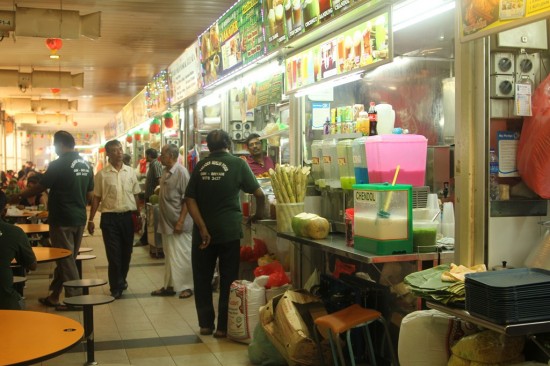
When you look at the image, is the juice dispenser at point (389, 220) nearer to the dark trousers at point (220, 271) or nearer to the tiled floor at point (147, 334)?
the tiled floor at point (147, 334)

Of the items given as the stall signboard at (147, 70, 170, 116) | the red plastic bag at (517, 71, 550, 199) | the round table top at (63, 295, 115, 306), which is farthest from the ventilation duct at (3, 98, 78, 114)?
the red plastic bag at (517, 71, 550, 199)

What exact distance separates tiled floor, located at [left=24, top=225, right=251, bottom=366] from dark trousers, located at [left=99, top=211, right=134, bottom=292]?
281 mm

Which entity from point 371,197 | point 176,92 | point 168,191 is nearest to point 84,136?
point 176,92

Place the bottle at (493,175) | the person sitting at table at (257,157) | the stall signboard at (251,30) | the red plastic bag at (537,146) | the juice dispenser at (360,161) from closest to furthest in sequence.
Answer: the red plastic bag at (537,146) < the bottle at (493,175) < the juice dispenser at (360,161) < the stall signboard at (251,30) < the person sitting at table at (257,157)

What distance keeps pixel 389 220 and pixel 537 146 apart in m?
1.01

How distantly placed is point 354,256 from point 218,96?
19.7ft

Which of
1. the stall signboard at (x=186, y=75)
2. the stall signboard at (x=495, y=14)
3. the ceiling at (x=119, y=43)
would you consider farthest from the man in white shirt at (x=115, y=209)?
the stall signboard at (x=495, y=14)

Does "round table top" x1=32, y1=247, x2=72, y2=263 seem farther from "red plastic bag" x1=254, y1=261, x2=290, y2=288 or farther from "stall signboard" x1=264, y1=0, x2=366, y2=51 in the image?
"stall signboard" x1=264, y1=0, x2=366, y2=51

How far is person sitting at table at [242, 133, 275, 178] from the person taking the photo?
8.51 meters

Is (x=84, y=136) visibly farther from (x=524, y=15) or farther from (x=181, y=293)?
(x=524, y=15)

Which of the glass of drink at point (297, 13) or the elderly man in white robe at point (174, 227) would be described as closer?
the glass of drink at point (297, 13)

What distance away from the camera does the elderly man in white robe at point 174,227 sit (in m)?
7.77

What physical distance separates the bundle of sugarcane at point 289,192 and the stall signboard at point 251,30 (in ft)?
5.20

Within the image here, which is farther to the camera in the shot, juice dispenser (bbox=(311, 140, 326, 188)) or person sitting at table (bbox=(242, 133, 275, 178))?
person sitting at table (bbox=(242, 133, 275, 178))
